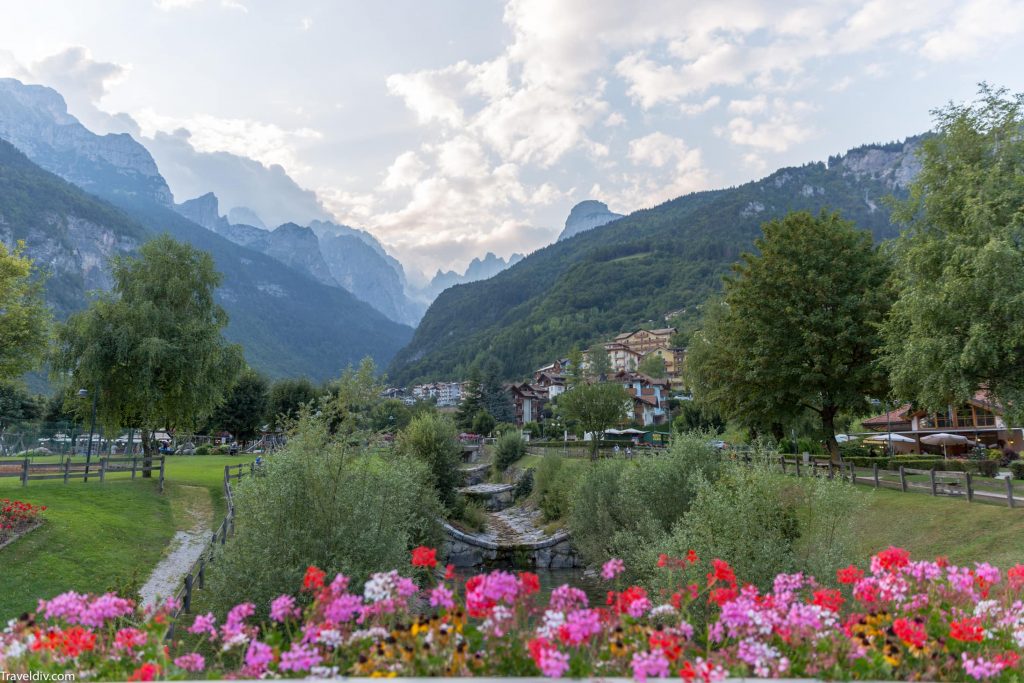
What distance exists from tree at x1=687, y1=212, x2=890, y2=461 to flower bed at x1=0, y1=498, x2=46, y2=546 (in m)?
28.7

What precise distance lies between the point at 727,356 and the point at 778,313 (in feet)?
11.8

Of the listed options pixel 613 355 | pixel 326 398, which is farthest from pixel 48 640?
pixel 613 355

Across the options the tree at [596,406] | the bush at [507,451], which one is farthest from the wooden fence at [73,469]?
the tree at [596,406]

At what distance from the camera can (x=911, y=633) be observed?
5496 millimetres

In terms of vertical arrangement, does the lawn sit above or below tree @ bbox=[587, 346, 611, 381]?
below

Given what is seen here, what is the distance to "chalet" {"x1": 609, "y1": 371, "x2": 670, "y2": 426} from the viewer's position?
360 ft

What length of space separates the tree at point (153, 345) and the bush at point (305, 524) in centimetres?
1941

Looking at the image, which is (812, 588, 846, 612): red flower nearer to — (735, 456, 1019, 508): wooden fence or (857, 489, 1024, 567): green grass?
(735, 456, 1019, 508): wooden fence

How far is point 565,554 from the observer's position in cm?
3281

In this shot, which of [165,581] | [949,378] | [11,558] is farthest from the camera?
[949,378]

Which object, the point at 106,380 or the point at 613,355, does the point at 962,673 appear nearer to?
the point at 106,380

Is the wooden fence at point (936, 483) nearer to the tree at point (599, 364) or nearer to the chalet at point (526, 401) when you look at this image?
the chalet at point (526, 401)

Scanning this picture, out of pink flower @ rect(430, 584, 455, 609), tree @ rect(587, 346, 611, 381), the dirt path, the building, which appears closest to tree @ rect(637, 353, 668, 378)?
tree @ rect(587, 346, 611, 381)

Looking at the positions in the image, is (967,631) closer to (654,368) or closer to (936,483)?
(936,483)
